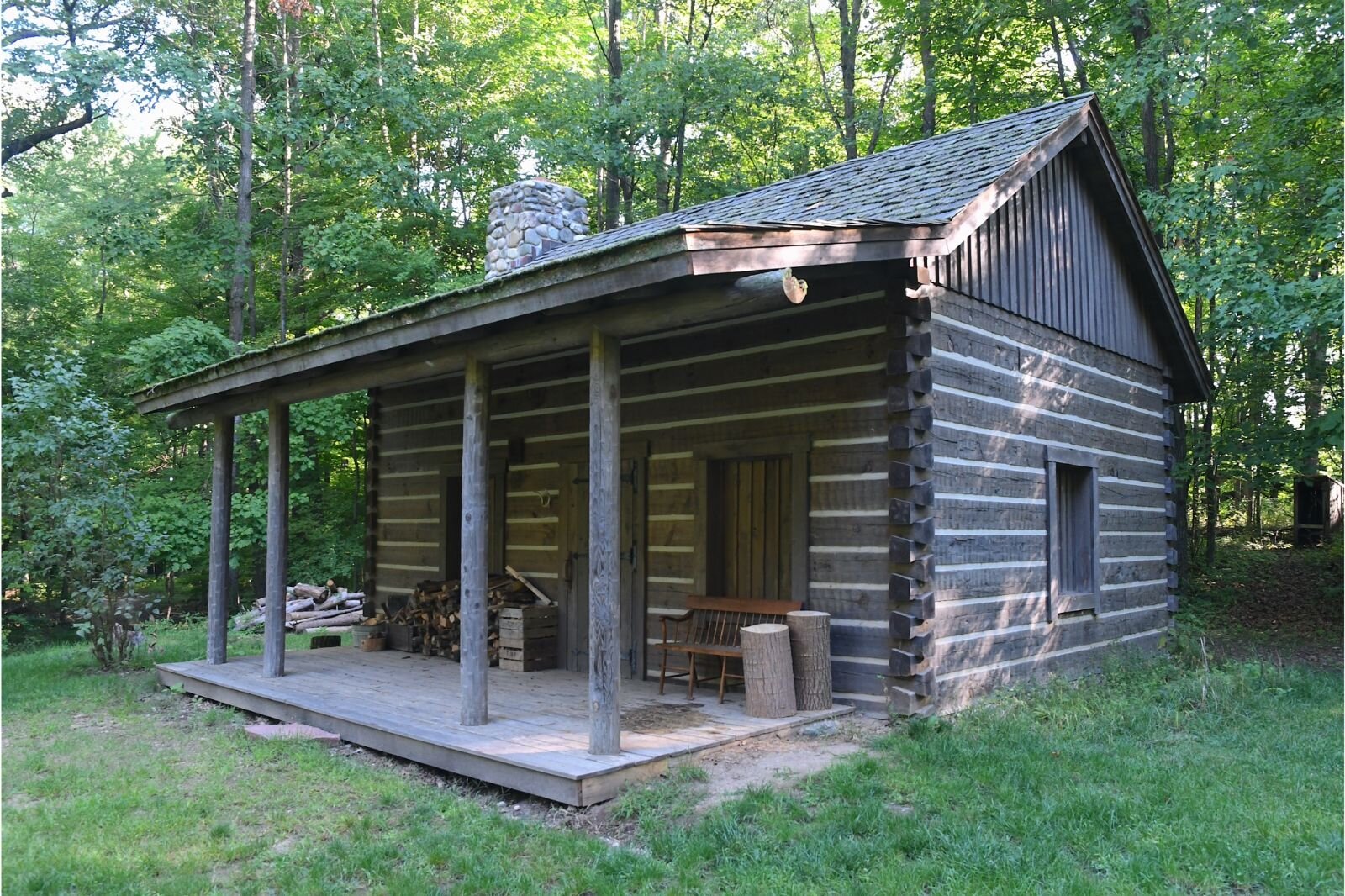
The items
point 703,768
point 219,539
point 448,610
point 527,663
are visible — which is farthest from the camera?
point 448,610

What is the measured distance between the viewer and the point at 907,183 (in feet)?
27.5

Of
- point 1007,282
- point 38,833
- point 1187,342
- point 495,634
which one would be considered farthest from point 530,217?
point 38,833

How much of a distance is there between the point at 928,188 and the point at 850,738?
438 centimetres

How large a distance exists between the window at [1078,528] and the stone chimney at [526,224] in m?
7.13

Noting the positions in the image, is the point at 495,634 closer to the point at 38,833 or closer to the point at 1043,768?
the point at 38,833

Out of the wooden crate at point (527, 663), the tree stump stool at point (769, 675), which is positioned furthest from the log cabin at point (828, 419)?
the tree stump stool at point (769, 675)

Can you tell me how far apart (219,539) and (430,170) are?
12189 millimetres

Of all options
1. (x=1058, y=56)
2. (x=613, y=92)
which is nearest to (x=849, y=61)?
(x=1058, y=56)

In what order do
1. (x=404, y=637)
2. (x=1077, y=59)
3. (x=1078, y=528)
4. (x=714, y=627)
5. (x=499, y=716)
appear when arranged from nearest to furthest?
(x=499, y=716) < (x=714, y=627) < (x=1078, y=528) < (x=404, y=637) < (x=1077, y=59)

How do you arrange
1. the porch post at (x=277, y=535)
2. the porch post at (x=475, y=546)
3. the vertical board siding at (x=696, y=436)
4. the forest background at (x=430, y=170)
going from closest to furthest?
the porch post at (x=475, y=546), the vertical board siding at (x=696, y=436), the porch post at (x=277, y=535), the forest background at (x=430, y=170)

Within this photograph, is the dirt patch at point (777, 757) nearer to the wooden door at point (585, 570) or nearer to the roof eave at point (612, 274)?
the wooden door at point (585, 570)

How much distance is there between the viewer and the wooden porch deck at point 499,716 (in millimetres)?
5637

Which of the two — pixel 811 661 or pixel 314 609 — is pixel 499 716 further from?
pixel 314 609

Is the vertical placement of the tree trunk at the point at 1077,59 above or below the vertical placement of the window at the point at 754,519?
above
